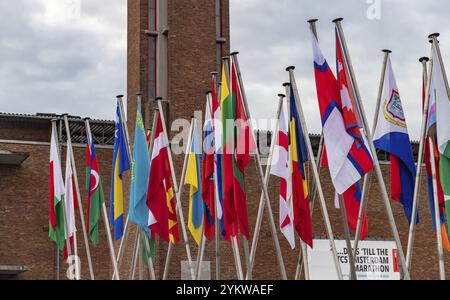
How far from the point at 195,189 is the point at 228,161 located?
4086 millimetres

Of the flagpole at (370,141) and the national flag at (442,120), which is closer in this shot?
the flagpole at (370,141)

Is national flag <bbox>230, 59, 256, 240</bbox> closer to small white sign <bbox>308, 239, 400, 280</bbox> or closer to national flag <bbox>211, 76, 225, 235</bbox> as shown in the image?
national flag <bbox>211, 76, 225, 235</bbox>

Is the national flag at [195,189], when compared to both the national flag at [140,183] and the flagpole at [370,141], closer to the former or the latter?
the national flag at [140,183]

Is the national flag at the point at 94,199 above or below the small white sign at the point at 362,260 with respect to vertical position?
above

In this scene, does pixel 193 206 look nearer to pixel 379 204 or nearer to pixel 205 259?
pixel 205 259

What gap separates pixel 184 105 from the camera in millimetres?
31891

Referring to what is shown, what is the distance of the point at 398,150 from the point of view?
18.8 metres

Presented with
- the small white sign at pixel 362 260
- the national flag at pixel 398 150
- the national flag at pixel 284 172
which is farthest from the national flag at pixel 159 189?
the small white sign at pixel 362 260

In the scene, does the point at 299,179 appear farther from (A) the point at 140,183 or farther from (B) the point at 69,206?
(B) the point at 69,206

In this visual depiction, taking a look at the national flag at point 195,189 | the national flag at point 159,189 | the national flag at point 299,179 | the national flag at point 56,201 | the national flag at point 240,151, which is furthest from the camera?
the national flag at point 56,201

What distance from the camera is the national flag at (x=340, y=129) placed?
17875 mm

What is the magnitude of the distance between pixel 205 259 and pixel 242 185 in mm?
11048

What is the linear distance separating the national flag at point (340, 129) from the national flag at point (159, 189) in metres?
6.50
